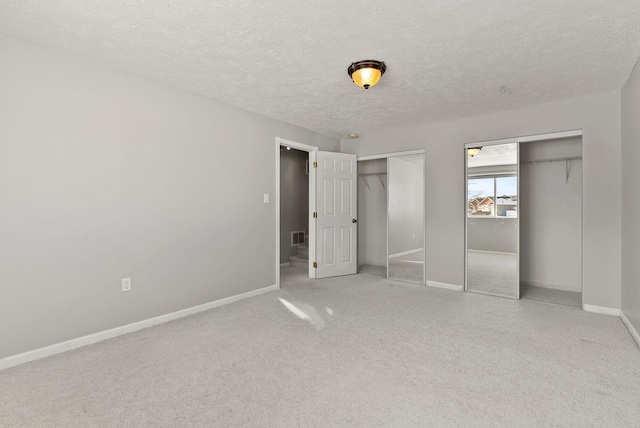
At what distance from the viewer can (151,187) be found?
3.12 meters

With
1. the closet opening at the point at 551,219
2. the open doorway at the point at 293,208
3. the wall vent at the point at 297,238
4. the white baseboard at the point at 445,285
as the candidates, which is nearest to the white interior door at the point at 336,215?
the open doorway at the point at 293,208

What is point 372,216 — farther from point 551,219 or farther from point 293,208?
point 551,219

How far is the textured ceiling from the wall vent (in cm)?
347

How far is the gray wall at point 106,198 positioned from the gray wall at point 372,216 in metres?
2.68

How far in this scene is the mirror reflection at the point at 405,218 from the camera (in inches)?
207

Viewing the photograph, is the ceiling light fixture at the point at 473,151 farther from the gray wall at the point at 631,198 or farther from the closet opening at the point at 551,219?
the gray wall at the point at 631,198

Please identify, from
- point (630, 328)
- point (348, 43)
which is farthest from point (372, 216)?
point (348, 43)

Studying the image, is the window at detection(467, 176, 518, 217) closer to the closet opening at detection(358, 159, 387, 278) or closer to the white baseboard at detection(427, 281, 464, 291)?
the white baseboard at detection(427, 281, 464, 291)

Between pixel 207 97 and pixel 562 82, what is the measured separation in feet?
12.1

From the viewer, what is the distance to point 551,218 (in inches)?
175

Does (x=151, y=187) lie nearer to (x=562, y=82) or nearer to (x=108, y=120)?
(x=108, y=120)

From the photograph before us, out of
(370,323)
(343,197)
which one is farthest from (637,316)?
(343,197)

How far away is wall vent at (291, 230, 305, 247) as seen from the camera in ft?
21.7

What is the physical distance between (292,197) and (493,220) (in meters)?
3.75
